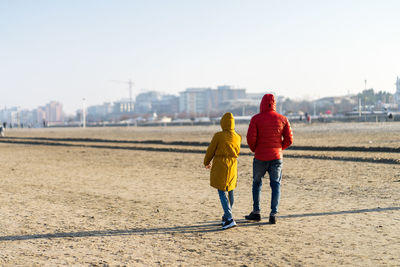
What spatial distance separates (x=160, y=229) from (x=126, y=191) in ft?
11.6

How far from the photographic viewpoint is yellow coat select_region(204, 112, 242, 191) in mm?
5996

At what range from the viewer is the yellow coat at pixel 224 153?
6.00 meters

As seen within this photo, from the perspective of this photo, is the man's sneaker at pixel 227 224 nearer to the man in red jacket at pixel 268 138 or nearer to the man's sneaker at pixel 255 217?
the man's sneaker at pixel 255 217

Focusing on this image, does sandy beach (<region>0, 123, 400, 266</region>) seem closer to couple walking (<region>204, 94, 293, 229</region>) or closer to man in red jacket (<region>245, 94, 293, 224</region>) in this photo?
couple walking (<region>204, 94, 293, 229</region>)

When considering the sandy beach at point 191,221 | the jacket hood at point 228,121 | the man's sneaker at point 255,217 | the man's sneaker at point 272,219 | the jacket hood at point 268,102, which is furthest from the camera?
the man's sneaker at point 255,217

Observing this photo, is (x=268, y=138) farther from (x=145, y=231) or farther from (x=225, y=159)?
(x=145, y=231)

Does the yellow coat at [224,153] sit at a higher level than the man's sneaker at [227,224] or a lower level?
higher

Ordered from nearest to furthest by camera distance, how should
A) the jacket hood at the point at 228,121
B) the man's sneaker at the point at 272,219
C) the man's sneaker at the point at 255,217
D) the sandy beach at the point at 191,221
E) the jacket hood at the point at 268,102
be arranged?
1. the sandy beach at the point at 191,221
2. the jacket hood at the point at 228,121
3. the jacket hood at the point at 268,102
4. the man's sneaker at the point at 272,219
5. the man's sneaker at the point at 255,217

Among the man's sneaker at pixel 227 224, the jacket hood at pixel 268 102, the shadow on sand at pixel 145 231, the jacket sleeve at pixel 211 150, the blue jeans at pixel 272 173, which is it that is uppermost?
the jacket hood at pixel 268 102

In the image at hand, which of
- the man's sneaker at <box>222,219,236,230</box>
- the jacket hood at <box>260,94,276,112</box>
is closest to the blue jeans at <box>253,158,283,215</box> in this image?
the man's sneaker at <box>222,219,236,230</box>

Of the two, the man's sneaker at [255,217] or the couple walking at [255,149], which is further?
the man's sneaker at [255,217]

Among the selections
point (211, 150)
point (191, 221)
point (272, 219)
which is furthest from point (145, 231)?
point (272, 219)

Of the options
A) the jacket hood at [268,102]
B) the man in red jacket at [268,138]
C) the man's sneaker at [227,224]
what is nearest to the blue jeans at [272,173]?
the man in red jacket at [268,138]

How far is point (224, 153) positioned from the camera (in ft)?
19.7
